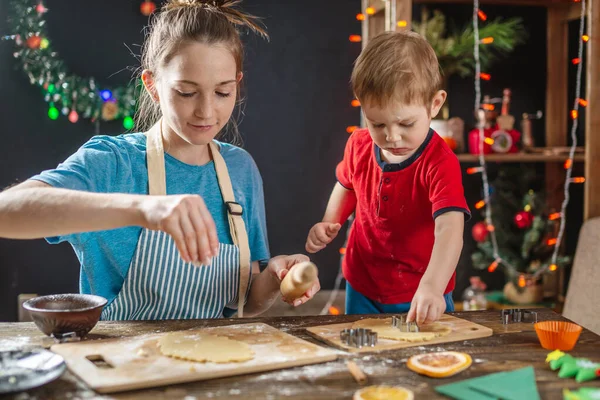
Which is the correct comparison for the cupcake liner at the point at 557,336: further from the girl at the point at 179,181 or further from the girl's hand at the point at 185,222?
the girl's hand at the point at 185,222

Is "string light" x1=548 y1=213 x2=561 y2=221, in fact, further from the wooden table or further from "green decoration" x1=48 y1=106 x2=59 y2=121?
"green decoration" x1=48 y1=106 x2=59 y2=121

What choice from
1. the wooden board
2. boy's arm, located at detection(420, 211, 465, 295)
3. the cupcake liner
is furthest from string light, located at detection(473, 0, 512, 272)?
the cupcake liner

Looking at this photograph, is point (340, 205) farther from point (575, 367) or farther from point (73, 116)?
point (73, 116)

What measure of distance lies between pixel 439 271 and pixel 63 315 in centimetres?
74

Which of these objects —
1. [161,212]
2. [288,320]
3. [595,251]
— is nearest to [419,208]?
[288,320]

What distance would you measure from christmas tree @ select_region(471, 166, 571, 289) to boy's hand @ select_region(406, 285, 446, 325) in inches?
77.6

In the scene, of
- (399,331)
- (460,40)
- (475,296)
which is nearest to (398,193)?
(399,331)

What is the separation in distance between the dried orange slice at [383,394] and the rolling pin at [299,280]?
0.28m

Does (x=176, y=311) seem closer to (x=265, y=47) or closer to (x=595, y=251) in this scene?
(x=595, y=251)

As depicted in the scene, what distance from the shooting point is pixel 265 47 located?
11.5 ft

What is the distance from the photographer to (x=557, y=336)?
1.21 meters

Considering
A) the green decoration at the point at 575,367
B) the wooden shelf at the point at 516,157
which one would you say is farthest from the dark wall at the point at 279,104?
the green decoration at the point at 575,367

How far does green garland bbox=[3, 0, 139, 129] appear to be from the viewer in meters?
3.23

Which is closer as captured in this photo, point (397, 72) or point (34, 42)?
point (397, 72)
